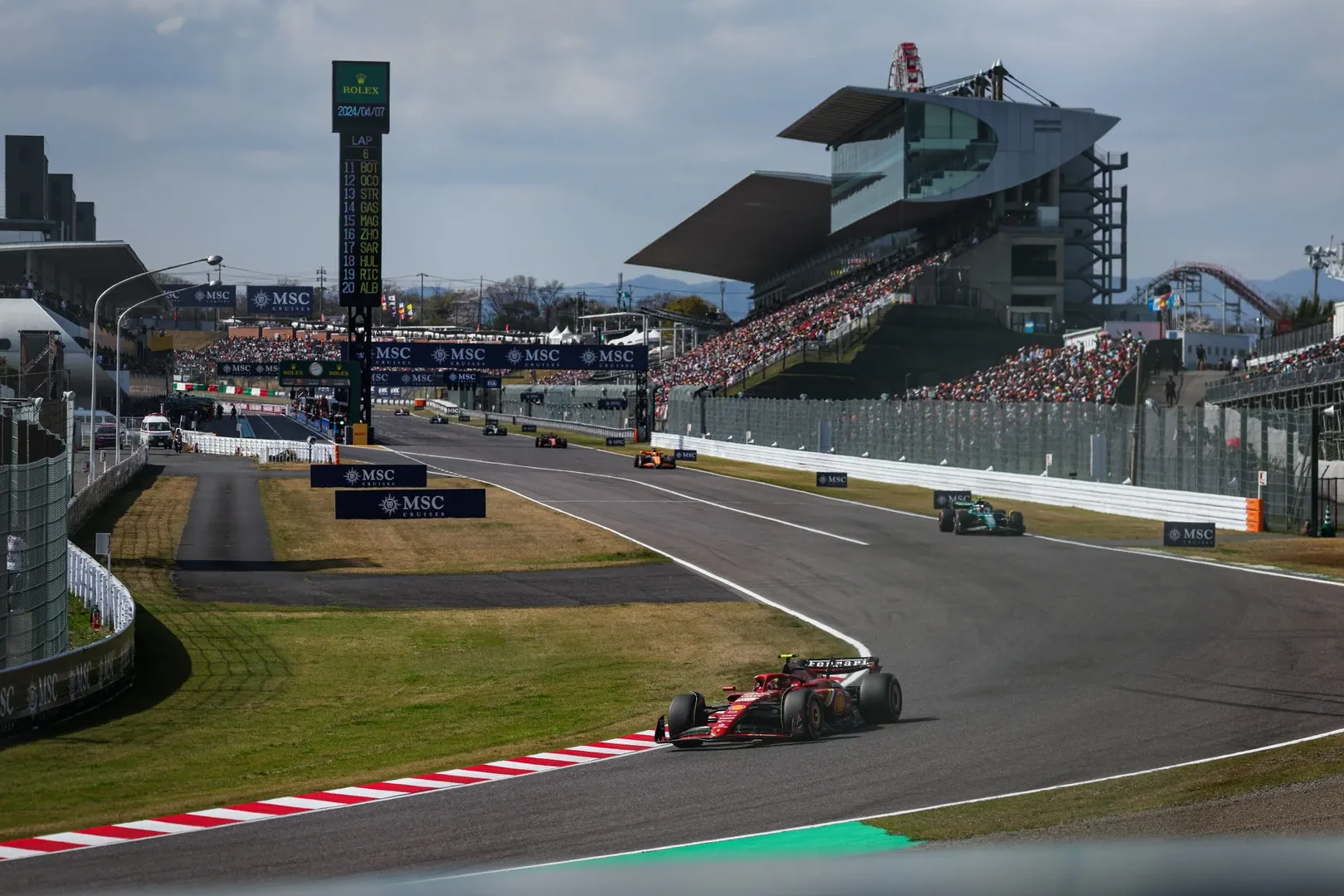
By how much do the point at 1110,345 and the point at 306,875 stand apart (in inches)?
2139

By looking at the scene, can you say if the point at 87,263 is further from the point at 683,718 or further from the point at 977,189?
the point at 683,718

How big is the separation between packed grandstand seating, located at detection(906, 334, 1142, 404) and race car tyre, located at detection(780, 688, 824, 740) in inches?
1525

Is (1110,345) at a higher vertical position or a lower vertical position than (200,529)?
higher

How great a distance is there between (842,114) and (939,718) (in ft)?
294

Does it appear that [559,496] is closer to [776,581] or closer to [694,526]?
[694,526]

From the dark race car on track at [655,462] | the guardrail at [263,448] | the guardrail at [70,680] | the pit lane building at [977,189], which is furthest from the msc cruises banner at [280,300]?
the guardrail at [70,680]

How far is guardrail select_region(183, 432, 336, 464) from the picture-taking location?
6919 cm

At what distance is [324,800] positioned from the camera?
11.8 meters

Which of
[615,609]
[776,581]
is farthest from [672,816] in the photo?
[776,581]

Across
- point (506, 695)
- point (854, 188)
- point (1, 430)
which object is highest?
point (854, 188)

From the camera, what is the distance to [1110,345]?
5884 centimetres

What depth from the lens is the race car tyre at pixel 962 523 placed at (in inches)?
1400

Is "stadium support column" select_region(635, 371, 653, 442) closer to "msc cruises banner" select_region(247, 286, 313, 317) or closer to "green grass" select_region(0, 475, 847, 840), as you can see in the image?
"green grass" select_region(0, 475, 847, 840)

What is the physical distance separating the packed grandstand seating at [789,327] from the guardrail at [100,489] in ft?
138
